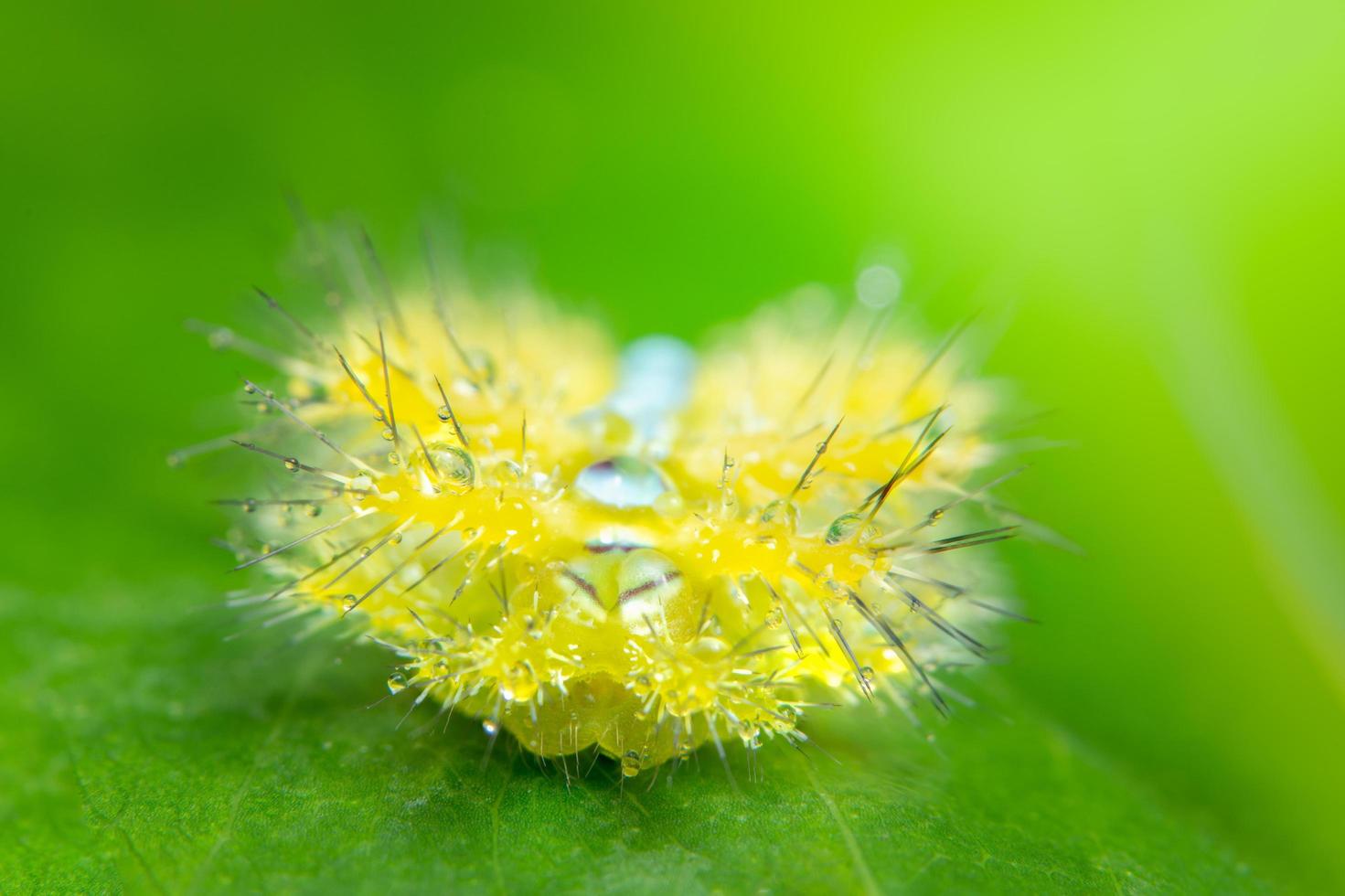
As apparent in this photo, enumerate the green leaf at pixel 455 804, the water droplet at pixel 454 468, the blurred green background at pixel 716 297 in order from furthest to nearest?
the blurred green background at pixel 716 297
the water droplet at pixel 454 468
the green leaf at pixel 455 804

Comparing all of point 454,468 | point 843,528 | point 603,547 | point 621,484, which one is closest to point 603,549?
point 603,547

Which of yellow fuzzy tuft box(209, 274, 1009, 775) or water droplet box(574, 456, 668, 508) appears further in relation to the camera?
water droplet box(574, 456, 668, 508)

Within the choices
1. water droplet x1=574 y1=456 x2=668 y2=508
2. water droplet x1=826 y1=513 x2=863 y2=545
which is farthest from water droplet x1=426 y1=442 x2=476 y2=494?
water droplet x1=826 y1=513 x2=863 y2=545

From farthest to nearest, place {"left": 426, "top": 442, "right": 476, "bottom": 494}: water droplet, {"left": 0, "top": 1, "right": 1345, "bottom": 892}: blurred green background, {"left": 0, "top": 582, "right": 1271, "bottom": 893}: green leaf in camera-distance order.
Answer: {"left": 0, "top": 1, "right": 1345, "bottom": 892}: blurred green background, {"left": 426, "top": 442, "right": 476, "bottom": 494}: water droplet, {"left": 0, "top": 582, "right": 1271, "bottom": 893}: green leaf

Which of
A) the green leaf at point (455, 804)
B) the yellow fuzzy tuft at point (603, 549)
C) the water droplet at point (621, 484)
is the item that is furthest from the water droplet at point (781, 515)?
the green leaf at point (455, 804)

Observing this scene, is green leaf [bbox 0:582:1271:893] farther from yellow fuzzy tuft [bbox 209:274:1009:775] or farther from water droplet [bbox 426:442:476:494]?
water droplet [bbox 426:442:476:494]

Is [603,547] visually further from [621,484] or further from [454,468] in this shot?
[454,468]

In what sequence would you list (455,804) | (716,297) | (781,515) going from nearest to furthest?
1. (455,804)
2. (781,515)
3. (716,297)

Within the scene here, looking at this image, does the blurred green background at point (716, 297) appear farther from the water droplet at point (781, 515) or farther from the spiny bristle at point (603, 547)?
the water droplet at point (781, 515)
